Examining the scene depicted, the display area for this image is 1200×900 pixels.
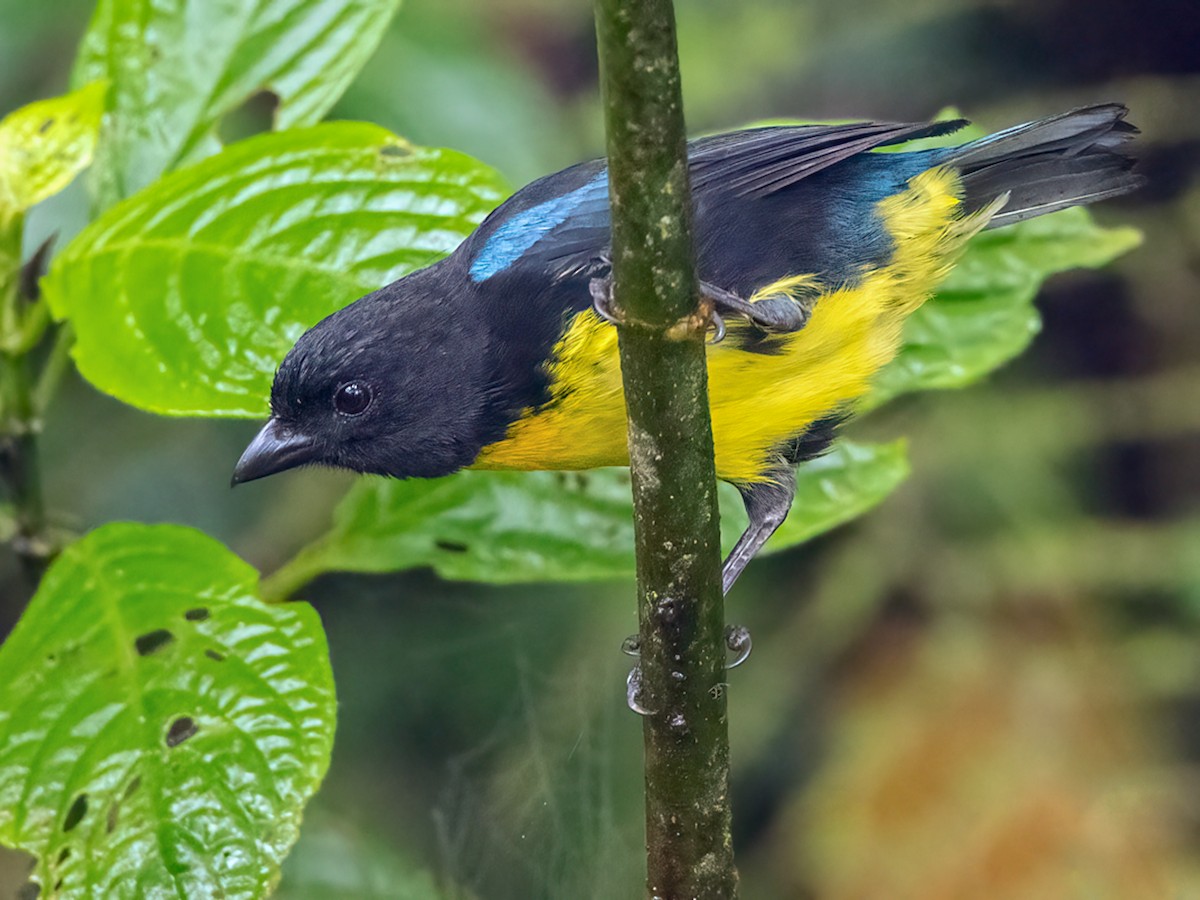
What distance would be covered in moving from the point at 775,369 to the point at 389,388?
677mm

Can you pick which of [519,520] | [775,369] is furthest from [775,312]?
[519,520]

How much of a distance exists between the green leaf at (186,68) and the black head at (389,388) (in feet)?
1.24

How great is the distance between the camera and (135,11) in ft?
7.45

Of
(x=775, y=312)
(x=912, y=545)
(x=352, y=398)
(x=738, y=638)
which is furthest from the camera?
(x=912, y=545)

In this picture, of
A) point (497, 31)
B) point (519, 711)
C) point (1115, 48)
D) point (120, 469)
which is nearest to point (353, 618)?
point (120, 469)

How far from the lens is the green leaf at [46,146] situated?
2111mm

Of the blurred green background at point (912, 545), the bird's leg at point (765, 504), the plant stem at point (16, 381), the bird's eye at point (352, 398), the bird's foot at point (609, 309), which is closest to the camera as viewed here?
the bird's foot at point (609, 309)

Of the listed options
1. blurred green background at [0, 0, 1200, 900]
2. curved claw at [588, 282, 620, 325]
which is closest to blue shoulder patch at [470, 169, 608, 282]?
curved claw at [588, 282, 620, 325]

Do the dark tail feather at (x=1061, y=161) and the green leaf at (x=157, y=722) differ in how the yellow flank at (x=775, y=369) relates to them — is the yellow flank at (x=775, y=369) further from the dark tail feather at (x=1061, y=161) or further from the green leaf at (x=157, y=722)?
the green leaf at (x=157, y=722)

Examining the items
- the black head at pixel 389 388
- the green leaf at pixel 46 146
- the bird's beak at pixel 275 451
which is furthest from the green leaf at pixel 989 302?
the green leaf at pixel 46 146

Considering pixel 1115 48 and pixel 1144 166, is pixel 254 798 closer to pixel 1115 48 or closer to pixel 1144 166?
pixel 1144 166

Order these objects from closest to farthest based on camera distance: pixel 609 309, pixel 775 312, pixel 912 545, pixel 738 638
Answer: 1. pixel 609 309
2. pixel 775 312
3. pixel 738 638
4. pixel 912 545

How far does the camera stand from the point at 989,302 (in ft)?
8.23

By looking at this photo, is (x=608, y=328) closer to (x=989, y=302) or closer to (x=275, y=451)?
(x=275, y=451)
